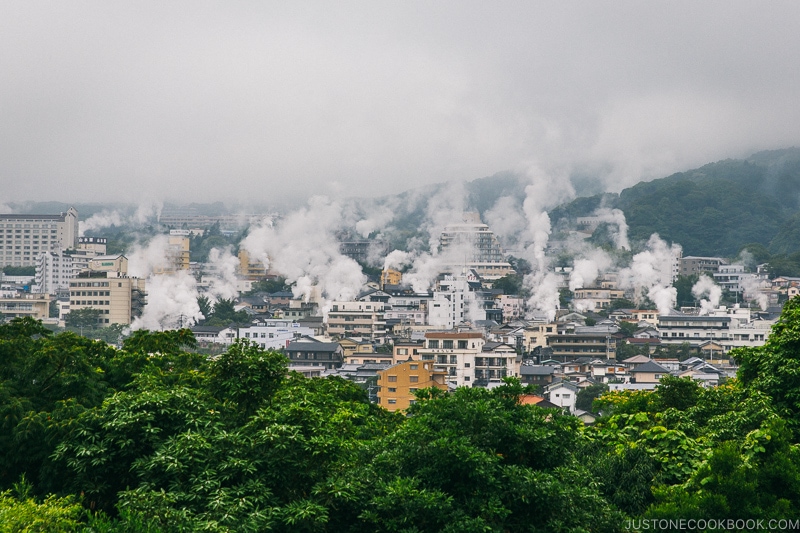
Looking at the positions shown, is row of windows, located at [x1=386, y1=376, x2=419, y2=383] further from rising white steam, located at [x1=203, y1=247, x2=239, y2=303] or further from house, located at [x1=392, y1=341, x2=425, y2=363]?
rising white steam, located at [x1=203, y1=247, x2=239, y2=303]

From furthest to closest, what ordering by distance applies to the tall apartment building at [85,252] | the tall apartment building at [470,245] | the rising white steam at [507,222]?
the rising white steam at [507,222] → the tall apartment building at [470,245] → the tall apartment building at [85,252]

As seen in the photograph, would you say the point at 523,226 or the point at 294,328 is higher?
the point at 523,226

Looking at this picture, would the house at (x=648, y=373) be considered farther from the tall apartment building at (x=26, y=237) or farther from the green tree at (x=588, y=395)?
the tall apartment building at (x=26, y=237)

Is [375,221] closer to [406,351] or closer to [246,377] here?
[406,351]

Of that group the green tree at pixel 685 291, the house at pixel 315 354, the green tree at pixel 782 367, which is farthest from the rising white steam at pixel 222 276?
the green tree at pixel 782 367

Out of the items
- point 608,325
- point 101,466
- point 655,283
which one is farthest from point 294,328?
point 101,466

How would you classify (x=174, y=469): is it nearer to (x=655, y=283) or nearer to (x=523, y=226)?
(x=655, y=283)

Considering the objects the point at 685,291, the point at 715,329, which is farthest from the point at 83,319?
the point at 685,291
